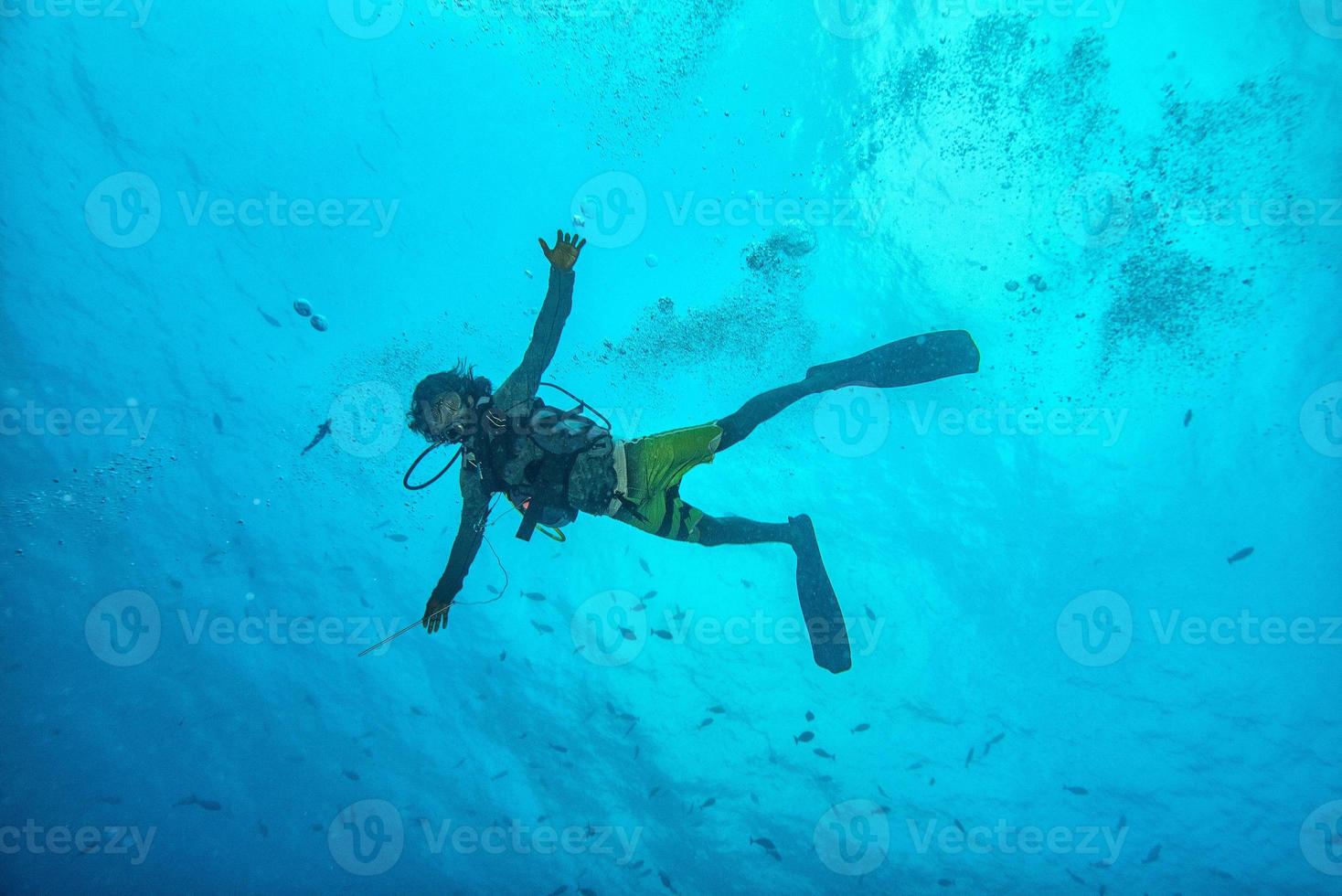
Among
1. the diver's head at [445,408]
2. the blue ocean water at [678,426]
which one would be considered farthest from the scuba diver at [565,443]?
the blue ocean water at [678,426]

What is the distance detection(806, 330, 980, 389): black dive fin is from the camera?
6.72 meters

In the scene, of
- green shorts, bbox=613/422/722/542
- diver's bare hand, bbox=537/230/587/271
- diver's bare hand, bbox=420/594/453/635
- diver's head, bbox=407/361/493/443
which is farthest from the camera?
green shorts, bbox=613/422/722/542

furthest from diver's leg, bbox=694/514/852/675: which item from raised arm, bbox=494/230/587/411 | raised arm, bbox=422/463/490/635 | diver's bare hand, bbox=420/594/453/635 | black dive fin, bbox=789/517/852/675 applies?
diver's bare hand, bbox=420/594/453/635

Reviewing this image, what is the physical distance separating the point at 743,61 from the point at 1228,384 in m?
10.9

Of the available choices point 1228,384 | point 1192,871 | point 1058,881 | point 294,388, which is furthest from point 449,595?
point 1192,871

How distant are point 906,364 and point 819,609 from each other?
10.0 feet

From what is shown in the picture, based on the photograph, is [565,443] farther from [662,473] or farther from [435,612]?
[435,612]

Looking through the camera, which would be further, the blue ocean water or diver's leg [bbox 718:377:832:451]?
the blue ocean water

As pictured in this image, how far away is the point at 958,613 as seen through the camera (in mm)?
15039

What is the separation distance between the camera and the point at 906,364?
6793 millimetres

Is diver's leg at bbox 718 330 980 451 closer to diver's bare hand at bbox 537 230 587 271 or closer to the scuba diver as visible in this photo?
the scuba diver

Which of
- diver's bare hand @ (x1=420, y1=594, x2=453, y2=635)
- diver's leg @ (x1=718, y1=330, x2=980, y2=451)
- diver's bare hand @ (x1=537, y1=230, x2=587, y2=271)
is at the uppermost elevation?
diver's leg @ (x1=718, y1=330, x2=980, y2=451)

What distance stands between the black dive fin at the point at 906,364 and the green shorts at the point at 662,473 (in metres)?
1.54

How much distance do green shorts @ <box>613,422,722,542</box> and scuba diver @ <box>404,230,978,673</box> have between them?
0.01 meters
